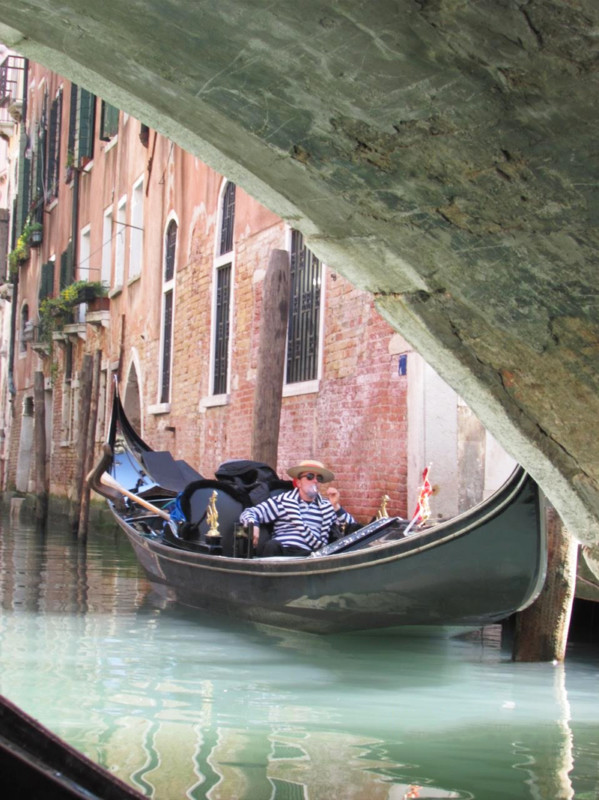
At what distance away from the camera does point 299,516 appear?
6453 millimetres

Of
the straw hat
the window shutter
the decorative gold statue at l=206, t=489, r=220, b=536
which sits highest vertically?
the window shutter

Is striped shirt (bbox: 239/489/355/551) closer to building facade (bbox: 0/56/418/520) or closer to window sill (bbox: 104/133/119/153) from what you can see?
building facade (bbox: 0/56/418/520)

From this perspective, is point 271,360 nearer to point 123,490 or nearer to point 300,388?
point 300,388

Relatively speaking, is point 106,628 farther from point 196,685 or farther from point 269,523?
point 196,685

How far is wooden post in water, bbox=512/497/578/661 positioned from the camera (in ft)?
17.1

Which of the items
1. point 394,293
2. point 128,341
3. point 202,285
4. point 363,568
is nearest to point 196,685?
point 363,568

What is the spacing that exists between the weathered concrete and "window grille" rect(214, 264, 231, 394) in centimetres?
826

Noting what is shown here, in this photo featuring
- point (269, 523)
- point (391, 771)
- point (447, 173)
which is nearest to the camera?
point (447, 173)

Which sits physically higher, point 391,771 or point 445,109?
point 445,109

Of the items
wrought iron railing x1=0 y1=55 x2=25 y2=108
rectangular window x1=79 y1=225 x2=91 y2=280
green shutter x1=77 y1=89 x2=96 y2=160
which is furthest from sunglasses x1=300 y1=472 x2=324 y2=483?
wrought iron railing x1=0 y1=55 x2=25 y2=108

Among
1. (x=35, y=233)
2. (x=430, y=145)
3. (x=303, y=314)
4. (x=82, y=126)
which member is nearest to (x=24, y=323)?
(x=35, y=233)

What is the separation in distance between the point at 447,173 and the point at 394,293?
44 centimetres

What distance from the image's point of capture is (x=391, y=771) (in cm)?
330

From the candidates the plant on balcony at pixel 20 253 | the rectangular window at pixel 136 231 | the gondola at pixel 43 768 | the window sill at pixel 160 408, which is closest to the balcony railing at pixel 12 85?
the plant on balcony at pixel 20 253
